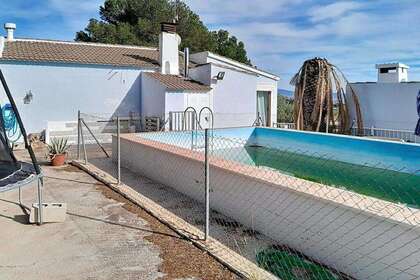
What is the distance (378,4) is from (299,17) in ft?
25.4

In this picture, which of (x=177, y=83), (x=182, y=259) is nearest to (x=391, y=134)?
(x=177, y=83)

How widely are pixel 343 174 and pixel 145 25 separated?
2844 centimetres

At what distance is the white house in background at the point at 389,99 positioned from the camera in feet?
63.3

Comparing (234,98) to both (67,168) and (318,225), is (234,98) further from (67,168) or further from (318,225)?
(318,225)

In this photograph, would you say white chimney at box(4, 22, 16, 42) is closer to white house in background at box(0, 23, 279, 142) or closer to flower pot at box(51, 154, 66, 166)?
white house in background at box(0, 23, 279, 142)

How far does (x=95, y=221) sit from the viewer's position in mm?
7117

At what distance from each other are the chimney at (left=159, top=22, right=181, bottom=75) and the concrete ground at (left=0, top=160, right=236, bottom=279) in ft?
49.6

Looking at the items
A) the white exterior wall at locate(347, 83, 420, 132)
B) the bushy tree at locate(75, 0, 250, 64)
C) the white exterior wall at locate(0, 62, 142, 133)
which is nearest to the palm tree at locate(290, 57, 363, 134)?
the white exterior wall at locate(347, 83, 420, 132)

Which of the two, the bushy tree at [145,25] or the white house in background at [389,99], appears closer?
the white house in background at [389,99]

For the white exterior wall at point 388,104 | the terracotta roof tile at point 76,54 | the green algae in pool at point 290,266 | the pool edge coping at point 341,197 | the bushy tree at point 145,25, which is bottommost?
the green algae in pool at point 290,266

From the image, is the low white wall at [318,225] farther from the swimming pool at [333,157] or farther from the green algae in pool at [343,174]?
the green algae in pool at [343,174]

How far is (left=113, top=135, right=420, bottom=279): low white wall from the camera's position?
4711 mm

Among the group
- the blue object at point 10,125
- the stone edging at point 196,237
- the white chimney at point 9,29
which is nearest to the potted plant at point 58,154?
the stone edging at point 196,237

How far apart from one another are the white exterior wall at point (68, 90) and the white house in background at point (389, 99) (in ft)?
41.5
